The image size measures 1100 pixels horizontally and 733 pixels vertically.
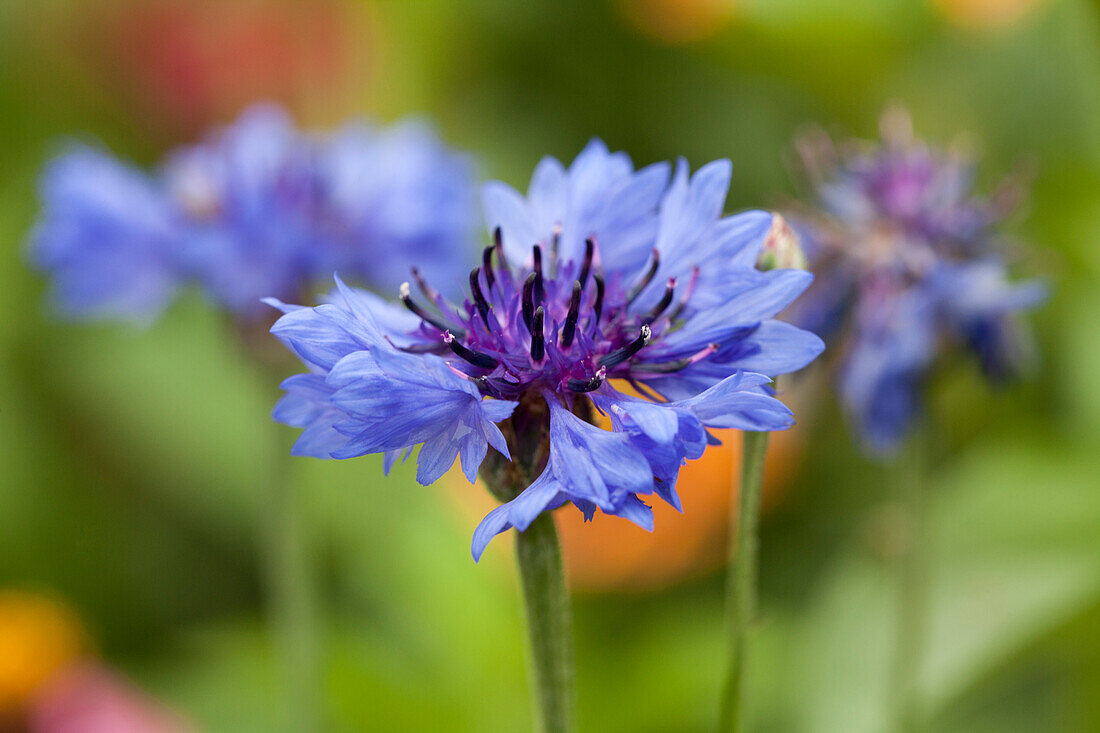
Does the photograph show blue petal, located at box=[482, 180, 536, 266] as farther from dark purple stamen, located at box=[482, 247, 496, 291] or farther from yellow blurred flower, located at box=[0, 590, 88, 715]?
yellow blurred flower, located at box=[0, 590, 88, 715]

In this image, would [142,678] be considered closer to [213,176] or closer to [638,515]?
[213,176]

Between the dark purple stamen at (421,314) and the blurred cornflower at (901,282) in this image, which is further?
the blurred cornflower at (901,282)

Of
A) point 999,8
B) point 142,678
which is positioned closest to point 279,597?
point 142,678

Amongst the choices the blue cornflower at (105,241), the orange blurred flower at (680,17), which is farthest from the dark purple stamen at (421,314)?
the orange blurred flower at (680,17)

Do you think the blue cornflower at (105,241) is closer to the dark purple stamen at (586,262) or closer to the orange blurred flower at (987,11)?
the dark purple stamen at (586,262)

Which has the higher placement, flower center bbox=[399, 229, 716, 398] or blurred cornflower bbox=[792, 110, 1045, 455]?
blurred cornflower bbox=[792, 110, 1045, 455]

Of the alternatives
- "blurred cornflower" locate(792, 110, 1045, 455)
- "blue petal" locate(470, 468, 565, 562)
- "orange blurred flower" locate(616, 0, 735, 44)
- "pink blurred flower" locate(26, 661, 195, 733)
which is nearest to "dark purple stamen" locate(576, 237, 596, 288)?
"blue petal" locate(470, 468, 565, 562)

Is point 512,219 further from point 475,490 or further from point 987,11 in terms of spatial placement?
point 987,11
